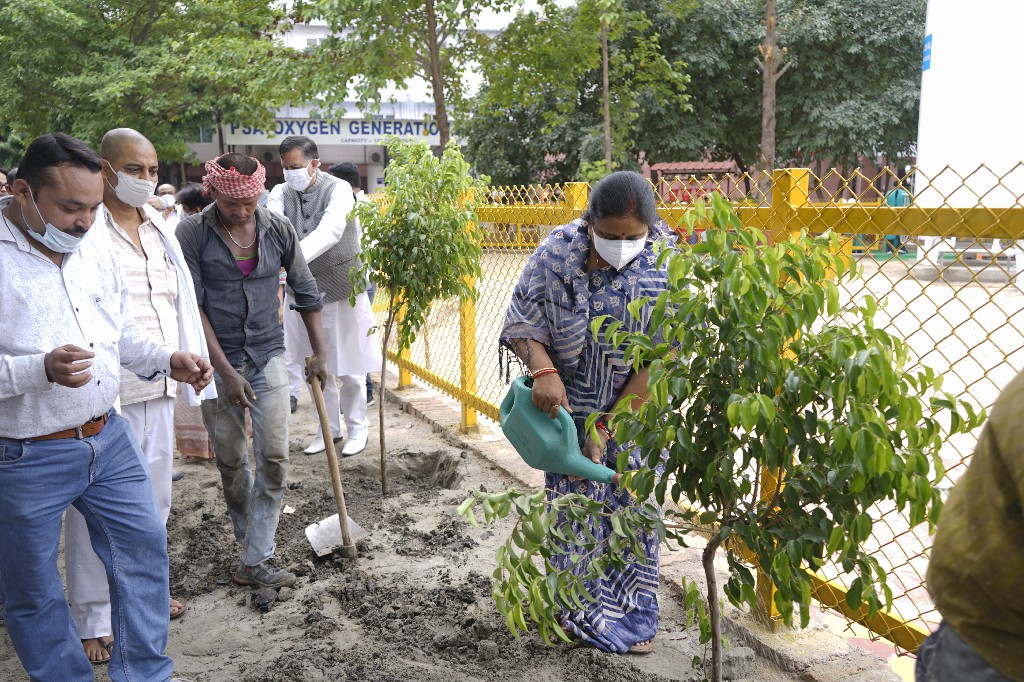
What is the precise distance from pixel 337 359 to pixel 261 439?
2.02m

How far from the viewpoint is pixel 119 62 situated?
15.7m

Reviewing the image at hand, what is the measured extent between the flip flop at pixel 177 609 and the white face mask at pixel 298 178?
2.80 meters

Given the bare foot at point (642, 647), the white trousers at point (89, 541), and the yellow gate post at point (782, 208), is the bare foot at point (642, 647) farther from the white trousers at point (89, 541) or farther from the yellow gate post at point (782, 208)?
the white trousers at point (89, 541)

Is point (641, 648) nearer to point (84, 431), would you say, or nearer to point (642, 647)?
point (642, 647)

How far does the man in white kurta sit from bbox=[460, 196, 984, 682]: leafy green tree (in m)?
3.54

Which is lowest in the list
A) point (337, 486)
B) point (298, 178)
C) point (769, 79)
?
point (337, 486)

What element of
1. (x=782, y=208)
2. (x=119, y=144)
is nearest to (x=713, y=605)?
(x=782, y=208)

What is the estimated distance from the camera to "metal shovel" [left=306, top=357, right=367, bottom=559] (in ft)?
13.4

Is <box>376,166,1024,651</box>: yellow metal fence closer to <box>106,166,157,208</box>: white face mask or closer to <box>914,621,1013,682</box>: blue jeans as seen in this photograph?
<box>914,621,1013,682</box>: blue jeans

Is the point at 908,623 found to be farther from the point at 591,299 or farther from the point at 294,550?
the point at 294,550

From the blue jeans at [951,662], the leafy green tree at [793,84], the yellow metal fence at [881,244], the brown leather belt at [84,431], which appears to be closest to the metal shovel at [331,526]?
the yellow metal fence at [881,244]

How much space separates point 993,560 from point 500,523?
338cm

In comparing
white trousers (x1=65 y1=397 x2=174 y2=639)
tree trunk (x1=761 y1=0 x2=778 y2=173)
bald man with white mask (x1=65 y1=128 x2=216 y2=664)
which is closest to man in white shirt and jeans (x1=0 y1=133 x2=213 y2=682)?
white trousers (x1=65 y1=397 x2=174 y2=639)

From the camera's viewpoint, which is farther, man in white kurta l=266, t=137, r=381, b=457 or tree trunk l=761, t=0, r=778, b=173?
tree trunk l=761, t=0, r=778, b=173
